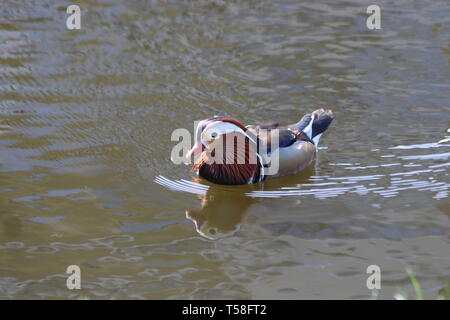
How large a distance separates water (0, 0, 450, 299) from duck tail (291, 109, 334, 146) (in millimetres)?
240

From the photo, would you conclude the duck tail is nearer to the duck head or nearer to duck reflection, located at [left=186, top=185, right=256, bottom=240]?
the duck head

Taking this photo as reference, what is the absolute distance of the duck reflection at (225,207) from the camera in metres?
6.96

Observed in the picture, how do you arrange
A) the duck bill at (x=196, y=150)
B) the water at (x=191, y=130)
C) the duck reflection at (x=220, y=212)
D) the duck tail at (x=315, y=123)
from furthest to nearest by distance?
→ the duck tail at (x=315, y=123) < the duck bill at (x=196, y=150) < the duck reflection at (x=220, y=212) < the water at (x=191, y=130)

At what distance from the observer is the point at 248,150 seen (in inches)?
311

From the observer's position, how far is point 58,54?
10.2 meters

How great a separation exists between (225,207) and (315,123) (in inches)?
64.3

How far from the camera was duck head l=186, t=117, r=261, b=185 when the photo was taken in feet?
24.8

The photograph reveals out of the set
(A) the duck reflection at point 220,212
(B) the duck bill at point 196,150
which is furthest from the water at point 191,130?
(B) the duck bill at point 196,150

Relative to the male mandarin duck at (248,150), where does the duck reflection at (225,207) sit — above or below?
below

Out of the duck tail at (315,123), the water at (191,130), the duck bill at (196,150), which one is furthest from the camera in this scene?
the duck tail at (315,123)

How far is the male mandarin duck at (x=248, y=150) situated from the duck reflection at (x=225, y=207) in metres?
0.08

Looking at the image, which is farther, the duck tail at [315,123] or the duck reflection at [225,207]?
the duck tail at [315,123]

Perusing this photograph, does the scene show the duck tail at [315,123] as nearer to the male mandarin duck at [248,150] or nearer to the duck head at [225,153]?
the male mandarin duck at [248,150]
